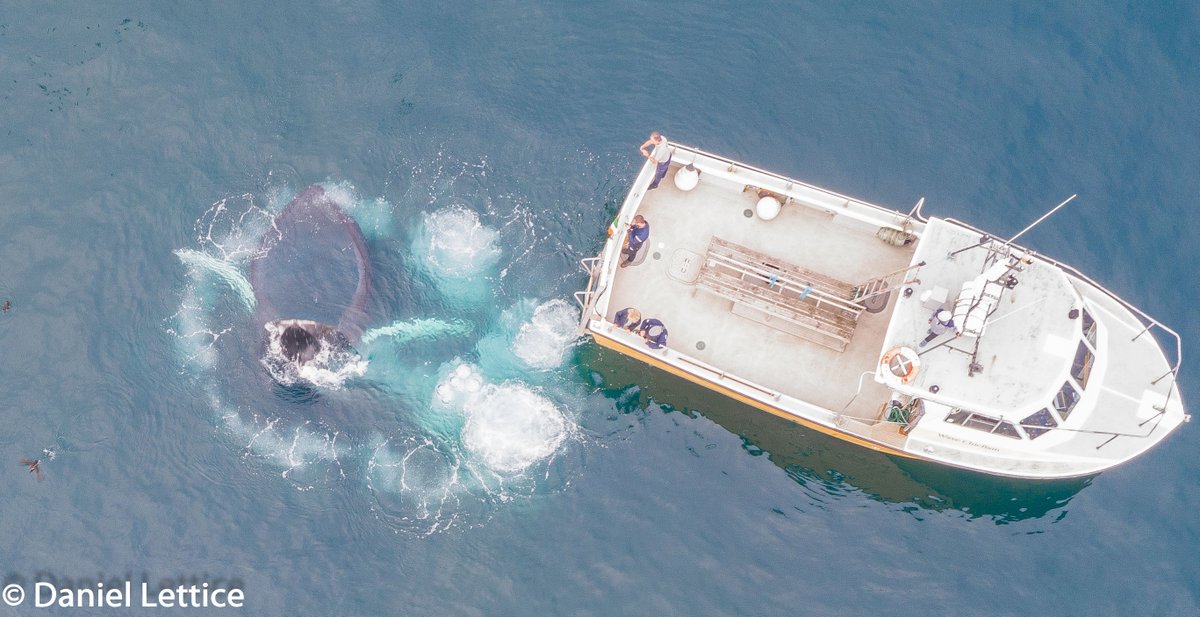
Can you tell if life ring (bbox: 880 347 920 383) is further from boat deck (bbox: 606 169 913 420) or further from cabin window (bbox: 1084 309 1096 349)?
cabin window (bbox: 1084 309 1096 349)

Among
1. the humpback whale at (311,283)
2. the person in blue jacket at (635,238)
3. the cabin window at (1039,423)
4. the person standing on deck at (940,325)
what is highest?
the humpback whale at (311,283)

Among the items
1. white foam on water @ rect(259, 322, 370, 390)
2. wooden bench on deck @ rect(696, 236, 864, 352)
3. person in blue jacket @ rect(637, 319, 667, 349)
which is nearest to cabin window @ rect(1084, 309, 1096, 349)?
wooden bench on deck @ rect(696, 236, 864, 352)

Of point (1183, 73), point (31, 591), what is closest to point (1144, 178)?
point (1183, 73)

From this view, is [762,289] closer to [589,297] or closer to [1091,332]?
[589,297]

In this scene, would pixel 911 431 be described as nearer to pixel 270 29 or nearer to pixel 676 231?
pixel 676 231

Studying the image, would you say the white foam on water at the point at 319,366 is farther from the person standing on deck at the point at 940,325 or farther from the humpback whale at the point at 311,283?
the person standing on deck at the point at 940,325

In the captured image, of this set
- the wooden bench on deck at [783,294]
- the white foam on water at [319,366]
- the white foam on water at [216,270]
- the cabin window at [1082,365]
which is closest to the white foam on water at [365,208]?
the white foam on water at [216,270]
